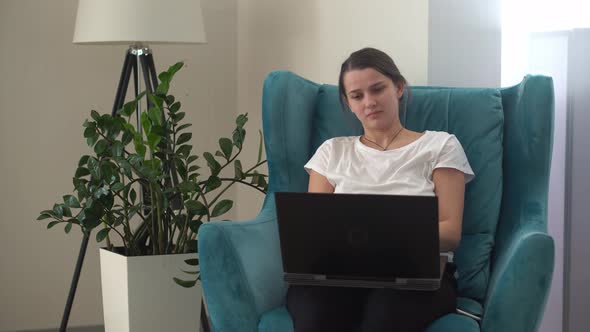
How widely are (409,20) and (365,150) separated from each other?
59 centimetres

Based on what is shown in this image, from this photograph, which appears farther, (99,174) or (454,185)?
(99,174)

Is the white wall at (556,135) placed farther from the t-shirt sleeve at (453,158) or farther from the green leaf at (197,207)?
the green leaf at (197,207)

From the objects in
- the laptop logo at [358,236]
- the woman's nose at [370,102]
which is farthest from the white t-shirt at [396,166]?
the laptop logo at [358,236]

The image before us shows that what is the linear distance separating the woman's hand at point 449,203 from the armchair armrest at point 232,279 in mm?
443

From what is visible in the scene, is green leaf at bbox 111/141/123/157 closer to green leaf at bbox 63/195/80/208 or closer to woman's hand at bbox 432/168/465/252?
green leaf at bbox 63/195/80/208

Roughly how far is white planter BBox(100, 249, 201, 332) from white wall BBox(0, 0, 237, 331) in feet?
2.49

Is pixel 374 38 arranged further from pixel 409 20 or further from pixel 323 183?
pixel 323 183

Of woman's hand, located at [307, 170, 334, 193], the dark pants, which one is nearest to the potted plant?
woman's hand, located at [307, 170, 334, 193]

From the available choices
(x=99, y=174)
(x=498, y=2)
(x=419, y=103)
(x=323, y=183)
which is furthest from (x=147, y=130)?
(x=498, y=2)

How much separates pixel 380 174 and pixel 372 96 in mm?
204

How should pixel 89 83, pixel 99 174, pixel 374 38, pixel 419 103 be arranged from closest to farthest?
1. pixel 419 103
2. pixel 99 174
3. pixel 374 38
4. pixel 89 83

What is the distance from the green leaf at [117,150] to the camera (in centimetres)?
268

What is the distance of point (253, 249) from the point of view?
2189 mm

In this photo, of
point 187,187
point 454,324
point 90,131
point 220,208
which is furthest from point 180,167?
point 454,324
